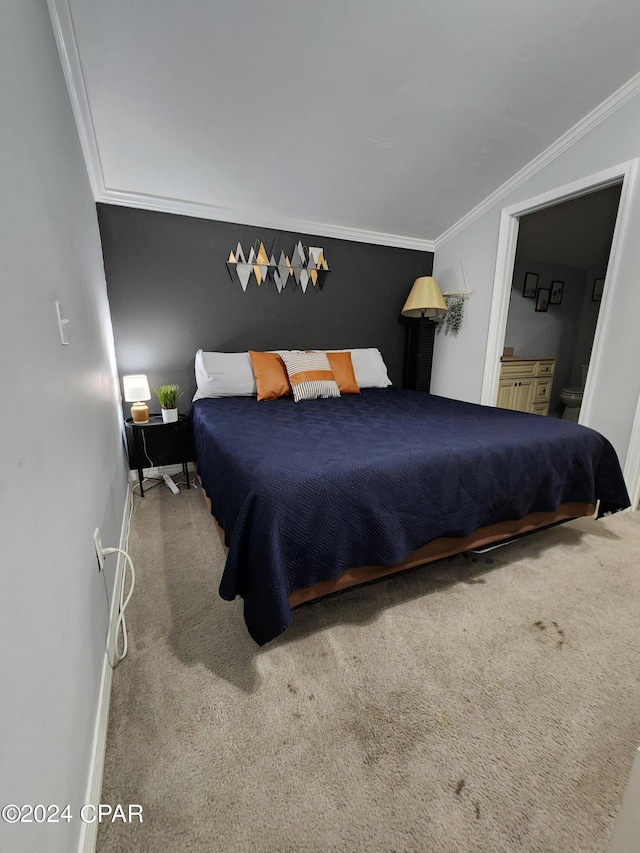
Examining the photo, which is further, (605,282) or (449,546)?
(605,282)

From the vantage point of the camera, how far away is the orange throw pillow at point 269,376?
2.67 metres

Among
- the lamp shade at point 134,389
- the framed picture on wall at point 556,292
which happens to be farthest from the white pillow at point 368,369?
the framed picture on wall at point 556,292

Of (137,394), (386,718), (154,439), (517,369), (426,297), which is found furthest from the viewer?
(517,369)

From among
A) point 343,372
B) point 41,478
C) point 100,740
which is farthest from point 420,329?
point 100,740

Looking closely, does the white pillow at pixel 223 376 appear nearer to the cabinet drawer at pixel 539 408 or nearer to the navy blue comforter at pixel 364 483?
the navy blue comforter at pixel 364 483

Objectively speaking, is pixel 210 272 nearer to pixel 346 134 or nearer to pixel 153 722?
pixel 346 134

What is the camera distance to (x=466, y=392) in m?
3.49

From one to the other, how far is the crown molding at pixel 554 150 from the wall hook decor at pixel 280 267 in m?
1.40

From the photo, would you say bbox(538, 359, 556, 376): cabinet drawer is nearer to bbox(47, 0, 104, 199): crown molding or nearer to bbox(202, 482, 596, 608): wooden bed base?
bbox(202, 482, 596, 608): wooden bed base

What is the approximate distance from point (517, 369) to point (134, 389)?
3.87m


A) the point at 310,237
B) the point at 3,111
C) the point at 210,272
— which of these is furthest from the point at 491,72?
the point at 3,111

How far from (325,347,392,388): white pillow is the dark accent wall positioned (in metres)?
0.39

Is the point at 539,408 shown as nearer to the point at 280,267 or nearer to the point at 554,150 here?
the point at 554,150

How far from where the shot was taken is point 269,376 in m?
2.70
